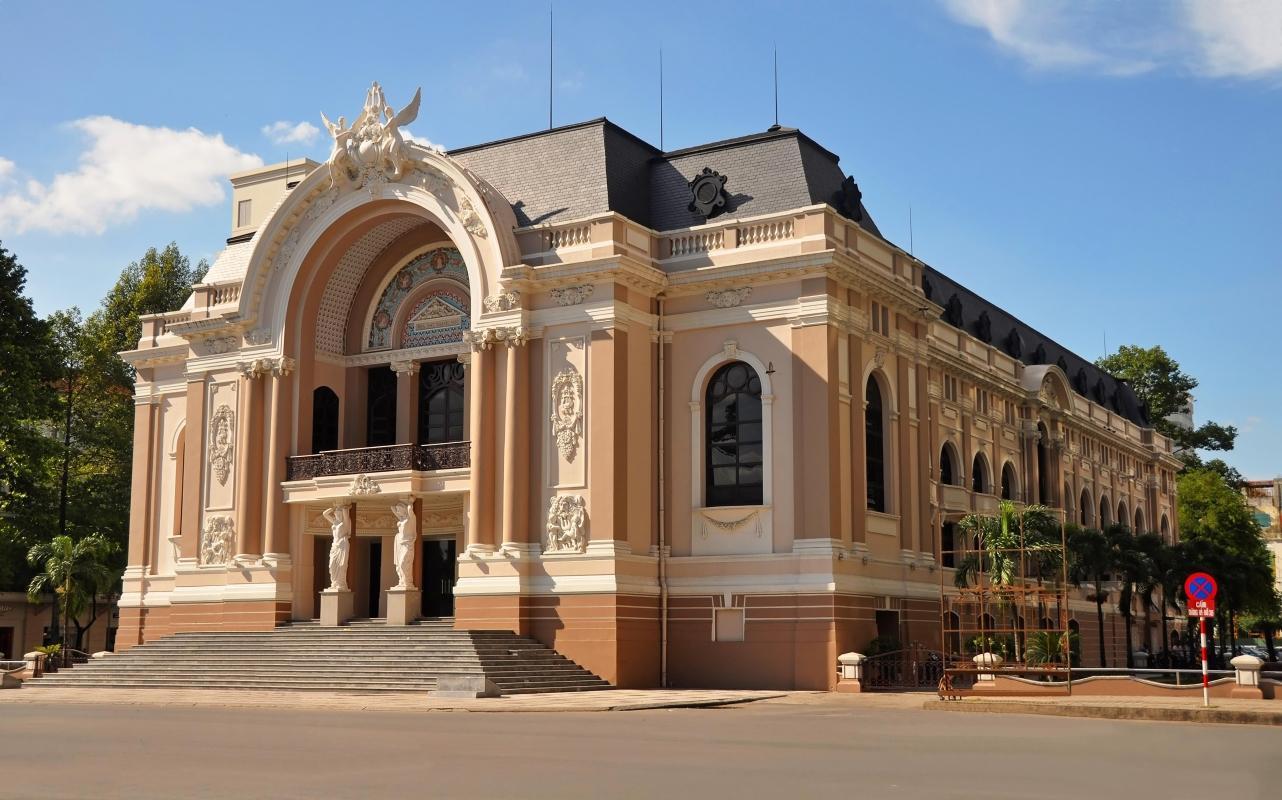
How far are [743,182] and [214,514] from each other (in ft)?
57.8

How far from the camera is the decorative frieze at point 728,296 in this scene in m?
35.7

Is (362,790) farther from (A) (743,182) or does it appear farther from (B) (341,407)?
(B) (341,407)

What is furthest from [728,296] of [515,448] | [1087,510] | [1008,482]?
[1087,510]

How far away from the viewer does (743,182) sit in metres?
37.8

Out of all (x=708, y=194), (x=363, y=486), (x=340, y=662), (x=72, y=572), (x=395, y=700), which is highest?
(x=708, y=194)

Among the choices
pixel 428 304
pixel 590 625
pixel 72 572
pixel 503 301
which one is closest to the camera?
pixel 590 625

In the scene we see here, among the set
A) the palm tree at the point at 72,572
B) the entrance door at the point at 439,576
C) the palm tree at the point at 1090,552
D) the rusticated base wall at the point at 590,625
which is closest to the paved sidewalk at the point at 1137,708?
the rusticated base wall at the point at 590,625

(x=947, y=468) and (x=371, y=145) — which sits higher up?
(x=371, y=145)

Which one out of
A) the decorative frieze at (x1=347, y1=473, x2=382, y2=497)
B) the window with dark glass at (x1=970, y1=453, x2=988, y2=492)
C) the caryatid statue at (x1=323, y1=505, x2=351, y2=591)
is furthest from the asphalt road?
the window with dark glass at (x1=970, y1=453, x2=988, y2=492)

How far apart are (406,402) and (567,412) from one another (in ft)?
24.1

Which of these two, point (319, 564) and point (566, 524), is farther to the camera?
point (319, 564)

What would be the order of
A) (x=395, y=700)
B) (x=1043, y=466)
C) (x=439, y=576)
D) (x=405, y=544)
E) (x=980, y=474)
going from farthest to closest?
1. (x=1043, y=466)
2. (x=980, y=474)
3. (x=439, y=576)
4. (x=405, y=544)
5. (x=395, y=700)

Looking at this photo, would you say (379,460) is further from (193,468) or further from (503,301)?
(193,468)

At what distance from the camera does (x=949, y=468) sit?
45562 millimetres
